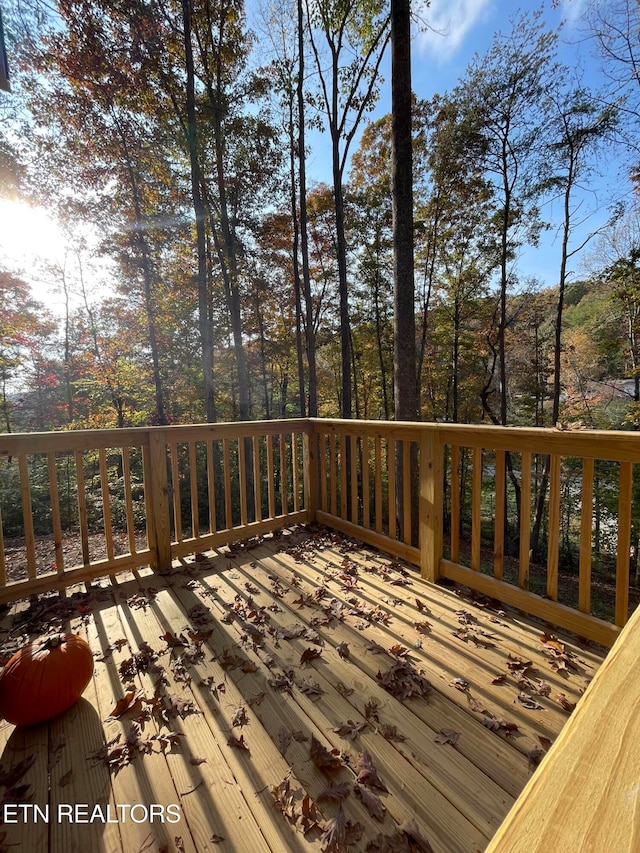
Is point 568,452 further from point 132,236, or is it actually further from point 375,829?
point 132,236

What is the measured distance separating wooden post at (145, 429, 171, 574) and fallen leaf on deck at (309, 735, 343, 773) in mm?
1802

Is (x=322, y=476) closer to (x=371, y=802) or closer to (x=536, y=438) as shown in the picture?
(x=536, y=438)

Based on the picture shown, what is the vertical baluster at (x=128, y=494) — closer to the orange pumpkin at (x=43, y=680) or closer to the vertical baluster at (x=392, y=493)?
the orange pumpkin at (x=43, y=680)

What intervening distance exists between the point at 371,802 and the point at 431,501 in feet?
5.23

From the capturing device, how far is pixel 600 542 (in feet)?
29.1

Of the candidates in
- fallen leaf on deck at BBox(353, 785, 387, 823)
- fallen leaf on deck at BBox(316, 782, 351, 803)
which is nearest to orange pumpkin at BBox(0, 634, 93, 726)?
fallen leaf on deck at BBox(316, 782, 351, 803)

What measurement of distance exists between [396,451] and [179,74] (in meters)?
8.14

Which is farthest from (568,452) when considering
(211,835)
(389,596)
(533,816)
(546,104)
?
(546,104)

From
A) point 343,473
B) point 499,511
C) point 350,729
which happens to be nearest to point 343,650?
point 350,729

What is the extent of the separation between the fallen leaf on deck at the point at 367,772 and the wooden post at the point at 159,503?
6.34 feet

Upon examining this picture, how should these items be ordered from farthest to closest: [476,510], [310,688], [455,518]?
[455,518] → [476,510] → [310,688]

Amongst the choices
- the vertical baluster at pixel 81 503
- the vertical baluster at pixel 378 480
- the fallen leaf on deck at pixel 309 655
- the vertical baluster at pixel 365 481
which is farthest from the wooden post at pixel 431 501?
the vertical baluster at pixel 81 503

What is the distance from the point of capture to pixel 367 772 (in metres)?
1.17

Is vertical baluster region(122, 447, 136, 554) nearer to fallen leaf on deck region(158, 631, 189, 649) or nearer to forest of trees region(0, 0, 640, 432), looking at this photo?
fallen leaf on deck region(158, 631, 189, 649)
